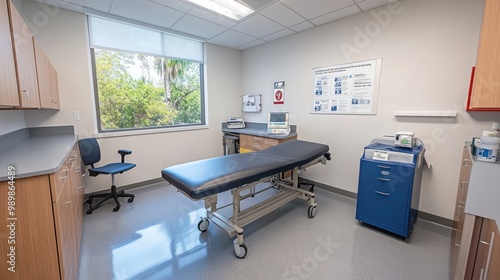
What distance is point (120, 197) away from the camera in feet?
10.5

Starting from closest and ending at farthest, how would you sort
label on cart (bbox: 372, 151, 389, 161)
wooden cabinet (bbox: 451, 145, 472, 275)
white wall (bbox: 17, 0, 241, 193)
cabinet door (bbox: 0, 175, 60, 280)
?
cabinet door (bbox: 0, 175, 60, 280)
wooden cabinet (bbox: 451, 145, 472, 275)
label on cart (bbox: 372, 151, 389, 161)
white wall (bbox: 17, 0, 241, 193)

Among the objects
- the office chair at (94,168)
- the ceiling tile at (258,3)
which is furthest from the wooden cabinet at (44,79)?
the ceiling tile at (258,3)

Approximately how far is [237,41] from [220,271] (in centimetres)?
388

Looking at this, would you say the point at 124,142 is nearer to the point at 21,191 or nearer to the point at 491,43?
the point at 21,191

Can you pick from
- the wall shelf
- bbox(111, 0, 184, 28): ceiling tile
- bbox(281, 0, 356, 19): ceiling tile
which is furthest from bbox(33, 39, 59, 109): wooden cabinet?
the wall shelf

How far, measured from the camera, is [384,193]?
2.22 meters

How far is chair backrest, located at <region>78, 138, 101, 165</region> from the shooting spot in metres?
2.78

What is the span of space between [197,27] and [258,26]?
3.27 ft

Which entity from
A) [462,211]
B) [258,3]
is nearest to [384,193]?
[462,211]

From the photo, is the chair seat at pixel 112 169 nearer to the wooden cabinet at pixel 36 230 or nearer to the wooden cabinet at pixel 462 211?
the wooden cabinet at pixel 36 230

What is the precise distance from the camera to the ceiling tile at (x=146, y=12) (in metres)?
2.65

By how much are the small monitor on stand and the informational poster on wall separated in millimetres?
508

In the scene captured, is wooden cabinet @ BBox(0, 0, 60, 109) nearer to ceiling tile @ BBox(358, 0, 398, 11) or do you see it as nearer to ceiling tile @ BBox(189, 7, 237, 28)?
ceiling tile @ BBox(189, 7, 237, 28)

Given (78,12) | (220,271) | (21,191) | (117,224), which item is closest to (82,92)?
(78,12)
